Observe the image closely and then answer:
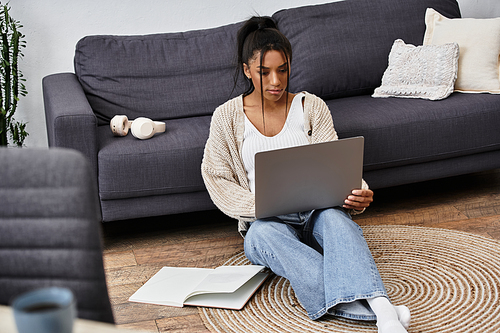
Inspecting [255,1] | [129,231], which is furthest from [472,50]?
[129,231]

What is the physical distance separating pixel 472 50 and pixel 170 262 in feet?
5.74

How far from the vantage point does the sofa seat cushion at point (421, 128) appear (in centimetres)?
221

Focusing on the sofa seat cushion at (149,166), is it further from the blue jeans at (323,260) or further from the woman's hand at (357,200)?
the woman's hand at (357,200)

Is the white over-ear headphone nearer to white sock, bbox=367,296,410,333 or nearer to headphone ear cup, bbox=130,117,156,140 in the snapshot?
headphone ear cup, bbox=130,117,156,140

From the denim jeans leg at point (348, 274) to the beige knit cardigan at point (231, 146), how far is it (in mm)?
360

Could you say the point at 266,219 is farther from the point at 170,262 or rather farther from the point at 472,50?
the point at 472,50

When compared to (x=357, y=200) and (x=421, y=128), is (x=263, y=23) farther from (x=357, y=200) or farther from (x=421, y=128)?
(x=421, y=128)

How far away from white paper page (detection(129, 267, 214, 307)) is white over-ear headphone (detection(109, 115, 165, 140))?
56 centimetres

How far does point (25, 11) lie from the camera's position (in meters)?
2.71

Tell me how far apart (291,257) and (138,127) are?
905 mm

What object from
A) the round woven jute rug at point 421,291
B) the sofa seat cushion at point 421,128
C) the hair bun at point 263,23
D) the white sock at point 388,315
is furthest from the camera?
the sofa seat cushion at point 421,128

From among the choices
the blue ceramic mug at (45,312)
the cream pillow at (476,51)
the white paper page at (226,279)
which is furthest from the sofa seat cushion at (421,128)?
the blue ceramic mug at (45,312)

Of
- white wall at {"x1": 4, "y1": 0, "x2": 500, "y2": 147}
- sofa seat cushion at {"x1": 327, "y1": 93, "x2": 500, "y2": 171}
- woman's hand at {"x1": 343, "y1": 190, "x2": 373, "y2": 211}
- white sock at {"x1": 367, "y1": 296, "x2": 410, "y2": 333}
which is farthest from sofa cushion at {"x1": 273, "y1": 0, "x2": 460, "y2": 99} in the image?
white sock at {"x1": 367, "y1": 296, "x2": 410, "y2": 333}

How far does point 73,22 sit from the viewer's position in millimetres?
2795
